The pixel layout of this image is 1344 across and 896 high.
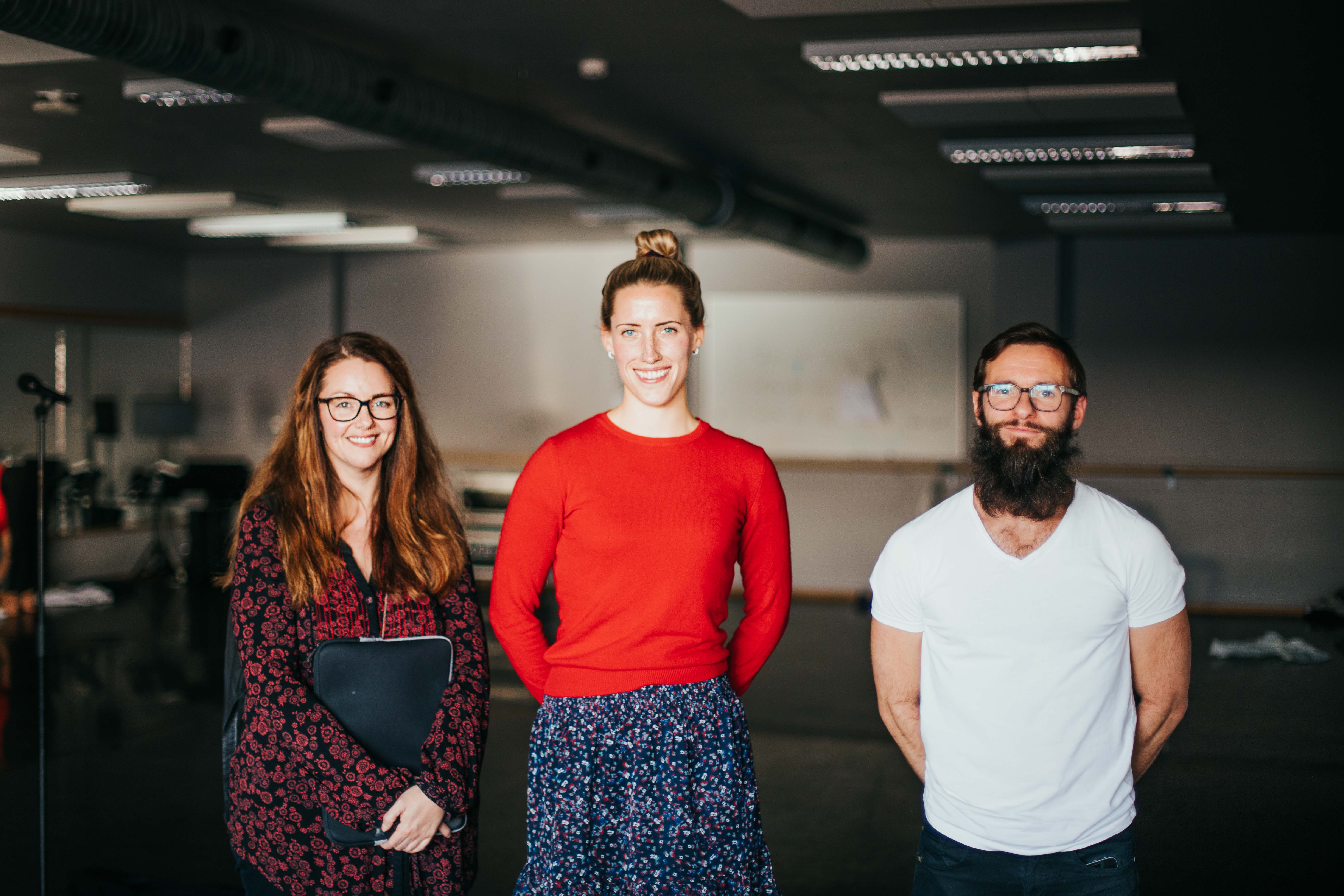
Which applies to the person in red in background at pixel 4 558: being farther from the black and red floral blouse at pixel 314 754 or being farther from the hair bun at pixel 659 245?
the hair bun at pixel 659 245

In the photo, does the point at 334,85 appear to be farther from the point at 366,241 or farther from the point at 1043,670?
the point at 366,241

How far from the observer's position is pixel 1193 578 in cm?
905

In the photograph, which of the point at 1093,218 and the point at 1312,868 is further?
the point at 1093,218

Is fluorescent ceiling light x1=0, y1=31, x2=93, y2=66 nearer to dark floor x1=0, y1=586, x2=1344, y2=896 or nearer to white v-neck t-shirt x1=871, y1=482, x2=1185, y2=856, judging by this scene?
dark floor x1=0, y1=586, x2=1344, y2=896

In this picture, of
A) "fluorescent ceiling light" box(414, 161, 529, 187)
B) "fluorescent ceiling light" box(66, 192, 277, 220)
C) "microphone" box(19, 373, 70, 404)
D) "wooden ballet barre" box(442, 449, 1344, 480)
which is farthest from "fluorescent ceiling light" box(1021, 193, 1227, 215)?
"microphone" box(19, 373, 70, 404)

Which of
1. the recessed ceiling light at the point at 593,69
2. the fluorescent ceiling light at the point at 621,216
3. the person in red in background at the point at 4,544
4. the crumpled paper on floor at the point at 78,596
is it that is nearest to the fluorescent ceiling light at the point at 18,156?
the person in red in background at the point at 4,544

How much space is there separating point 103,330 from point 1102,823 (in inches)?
407

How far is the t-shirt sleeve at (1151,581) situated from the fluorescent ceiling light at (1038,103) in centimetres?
360

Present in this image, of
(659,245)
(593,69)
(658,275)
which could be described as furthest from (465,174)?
(658,275)

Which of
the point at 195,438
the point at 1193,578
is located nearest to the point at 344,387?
the point at 1193,578

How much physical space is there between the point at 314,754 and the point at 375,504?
46 cm

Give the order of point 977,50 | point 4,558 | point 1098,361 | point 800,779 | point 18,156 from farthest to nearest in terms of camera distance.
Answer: point 1098,361, point 4,558, point 18,156, point 800,779, point 977,50

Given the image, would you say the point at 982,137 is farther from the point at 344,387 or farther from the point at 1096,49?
the point at 344,387

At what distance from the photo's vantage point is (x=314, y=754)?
1.84 metres
